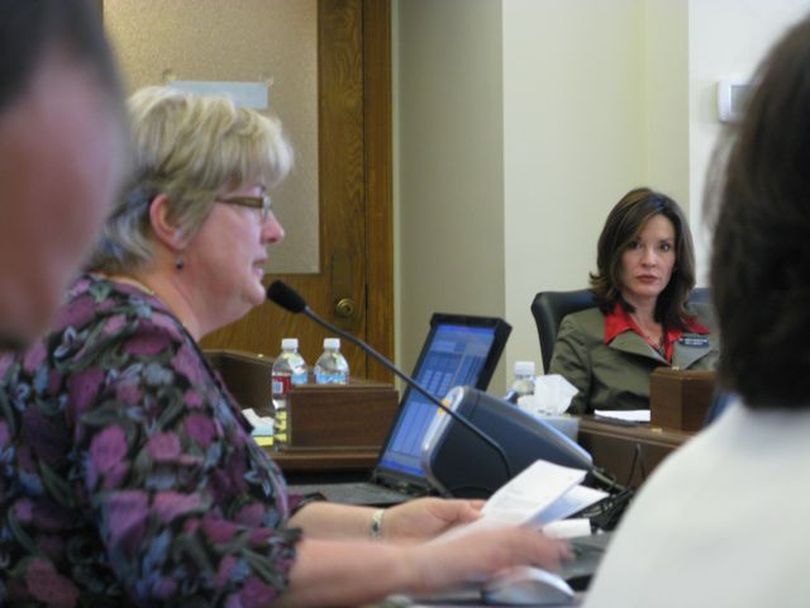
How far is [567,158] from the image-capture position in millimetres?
5086

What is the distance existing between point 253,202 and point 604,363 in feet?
7.85

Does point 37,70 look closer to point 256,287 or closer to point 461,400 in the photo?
point 256,287

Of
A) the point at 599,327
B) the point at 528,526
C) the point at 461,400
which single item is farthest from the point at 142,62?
the point at 528,526

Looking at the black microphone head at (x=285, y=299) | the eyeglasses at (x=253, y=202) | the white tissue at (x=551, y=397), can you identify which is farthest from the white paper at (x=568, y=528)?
the white tissue at (x=551, y=397)

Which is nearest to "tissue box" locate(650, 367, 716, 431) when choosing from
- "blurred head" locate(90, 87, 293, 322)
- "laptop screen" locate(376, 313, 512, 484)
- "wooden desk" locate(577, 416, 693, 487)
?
"wooden desk" locate(577, 416, 693, 487)

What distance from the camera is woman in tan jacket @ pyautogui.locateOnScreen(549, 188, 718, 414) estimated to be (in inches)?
159

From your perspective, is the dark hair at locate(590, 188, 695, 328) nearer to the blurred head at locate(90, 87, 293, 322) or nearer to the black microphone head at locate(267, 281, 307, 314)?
the black microphone head at locate(267, 281, 307, 314)

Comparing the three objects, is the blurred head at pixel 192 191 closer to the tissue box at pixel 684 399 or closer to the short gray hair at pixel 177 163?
the short gray hair at pixel 177 163

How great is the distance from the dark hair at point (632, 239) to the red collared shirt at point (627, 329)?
0.02m

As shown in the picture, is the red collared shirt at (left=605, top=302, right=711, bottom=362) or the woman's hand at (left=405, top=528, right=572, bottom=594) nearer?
the woman's hand at (left=405, top=528, right=572, bottom=594)

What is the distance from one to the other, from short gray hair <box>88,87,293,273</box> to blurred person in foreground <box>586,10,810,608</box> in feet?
3.07

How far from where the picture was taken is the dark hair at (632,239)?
423 centimetres

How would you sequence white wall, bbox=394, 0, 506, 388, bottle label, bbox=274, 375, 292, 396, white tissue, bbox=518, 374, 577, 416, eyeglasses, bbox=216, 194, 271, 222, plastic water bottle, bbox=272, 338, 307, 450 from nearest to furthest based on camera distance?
eyeglasses, bbox=216, 194, 271, 222 → white tissue, bbox=518, 374, 577, 416 → plastic water bottle, bbox=272, 338, 307, 450 → bottle label, bbox=274, 375, 292, 396 → white wall, bbox=394, 0, 506, 388

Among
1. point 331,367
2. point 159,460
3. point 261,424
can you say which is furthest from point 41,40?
point 331,367
